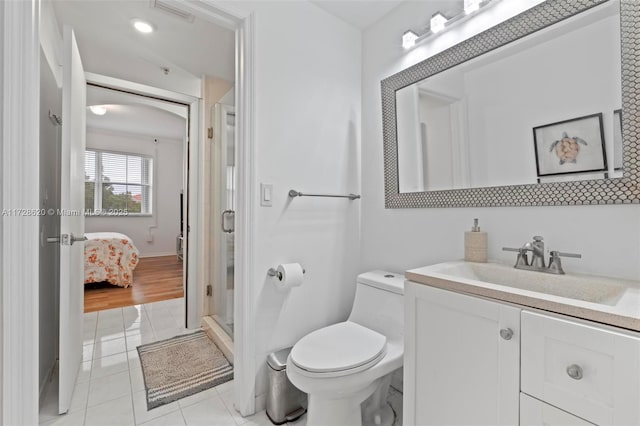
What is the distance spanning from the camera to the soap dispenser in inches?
52.0

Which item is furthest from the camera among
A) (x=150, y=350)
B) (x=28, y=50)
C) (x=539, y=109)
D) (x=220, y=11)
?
(x=150, y=350)

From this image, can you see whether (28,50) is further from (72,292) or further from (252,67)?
(72,292)

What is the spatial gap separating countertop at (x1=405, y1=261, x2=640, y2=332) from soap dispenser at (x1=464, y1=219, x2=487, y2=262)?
0.18 meters

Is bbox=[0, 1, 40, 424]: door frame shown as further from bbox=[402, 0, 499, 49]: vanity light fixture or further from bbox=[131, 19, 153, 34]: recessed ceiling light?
bbox=[402, 0, 499, 49]: vanity light fixture

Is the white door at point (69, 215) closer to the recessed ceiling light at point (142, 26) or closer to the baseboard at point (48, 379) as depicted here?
the baseboard at point (48, 379)

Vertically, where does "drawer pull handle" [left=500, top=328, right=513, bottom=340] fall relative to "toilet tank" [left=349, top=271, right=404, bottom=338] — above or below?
above

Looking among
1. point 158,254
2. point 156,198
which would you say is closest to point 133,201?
point 156,198

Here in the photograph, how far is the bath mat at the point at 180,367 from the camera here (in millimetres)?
1699

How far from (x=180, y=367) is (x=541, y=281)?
211 cm

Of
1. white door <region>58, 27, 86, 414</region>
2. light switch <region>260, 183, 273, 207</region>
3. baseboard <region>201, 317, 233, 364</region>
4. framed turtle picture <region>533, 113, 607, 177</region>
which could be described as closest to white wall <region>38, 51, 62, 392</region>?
white door <region>58, 27, 86, 414</region>

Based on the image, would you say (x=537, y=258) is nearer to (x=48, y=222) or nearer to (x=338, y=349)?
(x=338, y=349)

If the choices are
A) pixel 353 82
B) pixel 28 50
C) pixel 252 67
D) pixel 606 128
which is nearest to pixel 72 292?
pixel 28 50

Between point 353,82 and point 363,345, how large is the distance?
165 cm

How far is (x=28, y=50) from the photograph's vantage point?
3.41 feet
